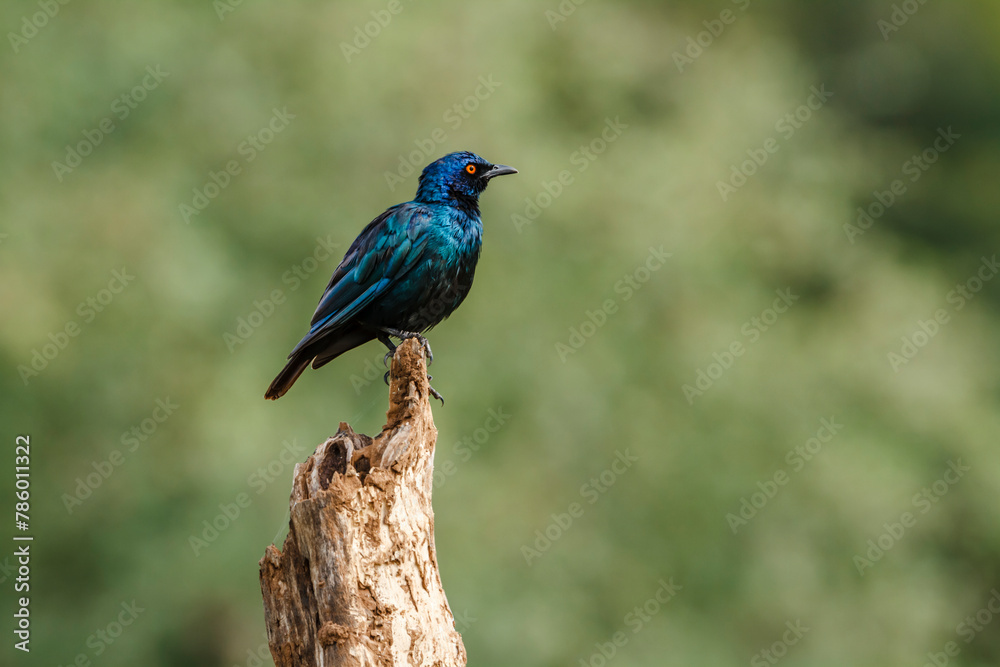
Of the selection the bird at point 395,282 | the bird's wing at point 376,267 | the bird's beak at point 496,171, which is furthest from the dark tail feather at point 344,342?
the bird's beak at point 496,171

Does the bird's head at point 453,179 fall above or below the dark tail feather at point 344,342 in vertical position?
above

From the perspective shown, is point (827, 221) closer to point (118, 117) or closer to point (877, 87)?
point (877, 87)

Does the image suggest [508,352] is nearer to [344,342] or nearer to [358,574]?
[344,342]

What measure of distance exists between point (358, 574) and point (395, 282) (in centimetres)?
196

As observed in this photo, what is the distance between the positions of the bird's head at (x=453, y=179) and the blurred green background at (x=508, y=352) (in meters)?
3.78

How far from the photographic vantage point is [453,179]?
5840mm

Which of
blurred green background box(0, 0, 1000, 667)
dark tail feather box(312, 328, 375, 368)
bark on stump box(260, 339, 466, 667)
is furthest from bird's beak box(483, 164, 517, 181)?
blurred green background box(0, 0, 1000, 667)

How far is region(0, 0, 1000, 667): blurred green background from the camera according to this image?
9.40 metres

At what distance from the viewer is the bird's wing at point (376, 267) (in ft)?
17.6

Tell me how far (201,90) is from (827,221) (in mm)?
7007

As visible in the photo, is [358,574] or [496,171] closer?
[358,574]

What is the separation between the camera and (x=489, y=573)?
9.39m

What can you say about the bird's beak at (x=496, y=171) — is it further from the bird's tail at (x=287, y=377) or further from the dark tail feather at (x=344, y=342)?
the bird's tail at (x=287, y=377)

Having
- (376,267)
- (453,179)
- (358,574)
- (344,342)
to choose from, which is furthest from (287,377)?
(358,574)
